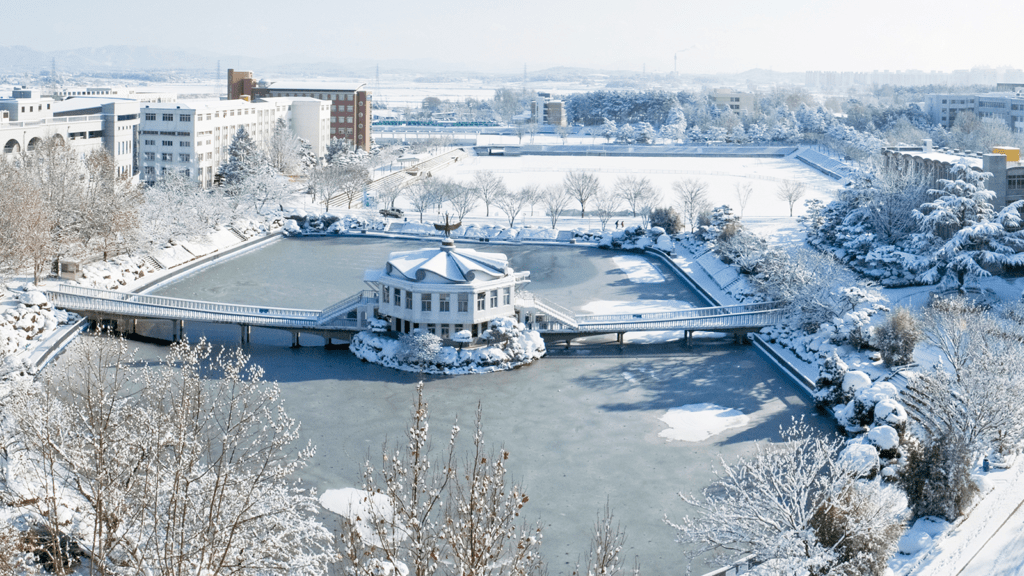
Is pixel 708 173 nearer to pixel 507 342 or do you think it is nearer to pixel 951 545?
pixel 507 342

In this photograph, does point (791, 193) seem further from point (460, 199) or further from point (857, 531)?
point (857, 531)


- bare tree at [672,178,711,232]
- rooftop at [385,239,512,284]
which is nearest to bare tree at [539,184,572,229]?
bare tree at [672,178,711,232]

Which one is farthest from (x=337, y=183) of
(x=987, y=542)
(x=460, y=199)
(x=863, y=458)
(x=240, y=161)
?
(x=987, y=542)

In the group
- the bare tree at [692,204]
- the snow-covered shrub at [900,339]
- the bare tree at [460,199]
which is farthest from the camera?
the bare tree at [460,199]

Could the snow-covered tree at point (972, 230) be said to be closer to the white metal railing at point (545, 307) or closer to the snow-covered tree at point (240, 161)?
the white metal railing at point (545, 307)

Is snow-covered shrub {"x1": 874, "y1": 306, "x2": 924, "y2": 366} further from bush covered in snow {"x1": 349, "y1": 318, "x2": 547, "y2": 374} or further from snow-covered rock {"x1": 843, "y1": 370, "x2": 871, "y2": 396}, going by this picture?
bush covered in snow {"x1": 349, "y1": 318, "x2": 547, "y2": 374}

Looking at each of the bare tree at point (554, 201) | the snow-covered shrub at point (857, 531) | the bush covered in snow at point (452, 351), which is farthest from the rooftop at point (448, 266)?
the bare tree at point (554, 201)
